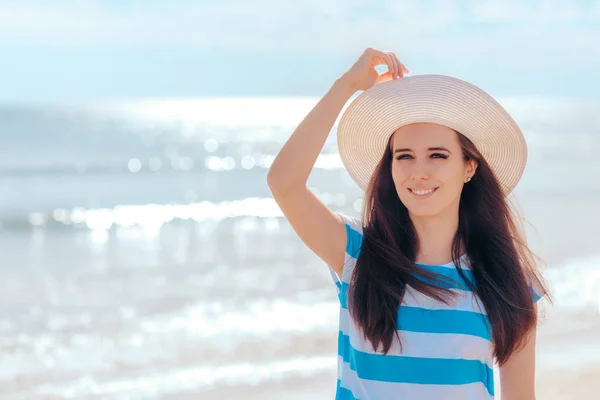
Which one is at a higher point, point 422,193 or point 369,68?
point 369,68

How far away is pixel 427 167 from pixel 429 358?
59 centimetres

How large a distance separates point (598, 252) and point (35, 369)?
8922 millimetres

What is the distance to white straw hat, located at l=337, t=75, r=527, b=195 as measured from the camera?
2.64 m

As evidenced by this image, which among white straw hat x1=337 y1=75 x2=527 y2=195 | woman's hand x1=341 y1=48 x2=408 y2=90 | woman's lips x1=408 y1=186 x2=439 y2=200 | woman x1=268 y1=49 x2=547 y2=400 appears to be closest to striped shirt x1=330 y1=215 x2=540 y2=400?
woman x1=268 y1=49 x2=547 y2=400

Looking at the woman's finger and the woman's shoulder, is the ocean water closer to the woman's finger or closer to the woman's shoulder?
the woman's shoulder

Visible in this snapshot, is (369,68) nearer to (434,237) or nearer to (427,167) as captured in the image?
(427,167)

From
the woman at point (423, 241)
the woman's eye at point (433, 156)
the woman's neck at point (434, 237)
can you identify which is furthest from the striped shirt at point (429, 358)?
the woman's eye at point (433, 156)

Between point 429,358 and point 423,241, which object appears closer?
point 429,358

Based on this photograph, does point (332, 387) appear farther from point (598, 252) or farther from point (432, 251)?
point (598, 252)

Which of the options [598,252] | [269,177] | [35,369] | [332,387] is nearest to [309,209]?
[269,177]

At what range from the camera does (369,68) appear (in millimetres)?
2684

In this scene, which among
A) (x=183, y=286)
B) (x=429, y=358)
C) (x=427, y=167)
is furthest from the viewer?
(x=183, y=286)

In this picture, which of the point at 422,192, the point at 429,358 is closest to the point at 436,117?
the point at 422,192

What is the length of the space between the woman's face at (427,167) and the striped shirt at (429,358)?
282 millimetres
